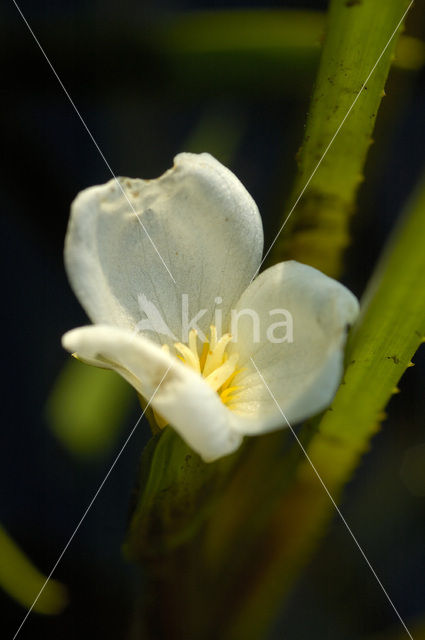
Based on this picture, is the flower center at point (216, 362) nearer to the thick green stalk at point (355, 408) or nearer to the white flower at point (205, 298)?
the white flower at point (205, 298)

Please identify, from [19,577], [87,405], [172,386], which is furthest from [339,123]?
[19,577]

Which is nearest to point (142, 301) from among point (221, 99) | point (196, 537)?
point (196, 537)

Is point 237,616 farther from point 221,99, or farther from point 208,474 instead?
point 221,99

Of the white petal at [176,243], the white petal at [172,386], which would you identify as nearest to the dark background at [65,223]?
the white petal at [176,243]

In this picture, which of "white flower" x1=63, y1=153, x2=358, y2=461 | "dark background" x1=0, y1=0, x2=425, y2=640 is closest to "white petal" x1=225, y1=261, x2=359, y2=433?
"white flower" x1=63, y1=153, x2=358, y2=461

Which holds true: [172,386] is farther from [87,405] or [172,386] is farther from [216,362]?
[87,405]

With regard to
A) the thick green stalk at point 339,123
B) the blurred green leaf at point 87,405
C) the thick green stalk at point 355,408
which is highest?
the thick green stalk at point 339,123
